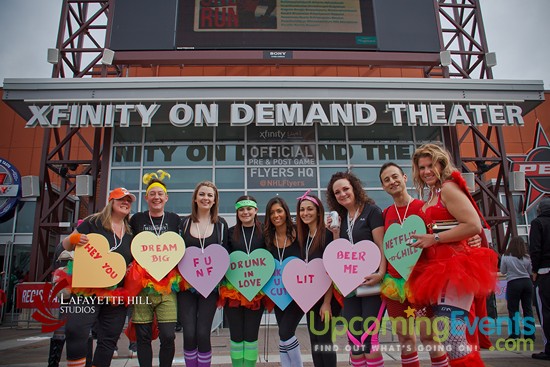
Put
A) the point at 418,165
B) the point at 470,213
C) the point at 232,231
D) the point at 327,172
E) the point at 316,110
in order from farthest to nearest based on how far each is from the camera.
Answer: the point at 327,172, the point at 316,110, the point at 232,231, the point at 418,165, the point at 470,213

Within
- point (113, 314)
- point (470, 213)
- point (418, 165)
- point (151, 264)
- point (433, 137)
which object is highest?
point (433, 137)

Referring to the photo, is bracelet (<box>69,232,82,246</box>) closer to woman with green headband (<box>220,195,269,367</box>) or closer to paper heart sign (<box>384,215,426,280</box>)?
woman with green headband (<box>220,195,269,367</box>)

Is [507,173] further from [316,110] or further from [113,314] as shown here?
[113,314]

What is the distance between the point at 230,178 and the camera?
28.9 ft

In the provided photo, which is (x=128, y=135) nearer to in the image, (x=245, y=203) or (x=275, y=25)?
(x=275, y=25)

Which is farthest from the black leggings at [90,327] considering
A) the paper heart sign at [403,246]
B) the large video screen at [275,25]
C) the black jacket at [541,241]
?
the large video screen at [275,25]

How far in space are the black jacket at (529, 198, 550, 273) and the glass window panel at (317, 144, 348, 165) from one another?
16.7 ft

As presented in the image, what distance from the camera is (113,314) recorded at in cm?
305

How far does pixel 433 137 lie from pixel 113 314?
8483mm

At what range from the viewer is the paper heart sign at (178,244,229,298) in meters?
3.09

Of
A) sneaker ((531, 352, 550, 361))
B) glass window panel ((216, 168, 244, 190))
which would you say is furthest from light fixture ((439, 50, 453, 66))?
sneaker ((531, 352, 550, 361))

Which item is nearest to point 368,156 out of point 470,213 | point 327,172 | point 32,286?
point 327,172

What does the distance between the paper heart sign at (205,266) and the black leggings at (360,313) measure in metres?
1.05

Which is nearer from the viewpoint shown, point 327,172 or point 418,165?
point 418,165
